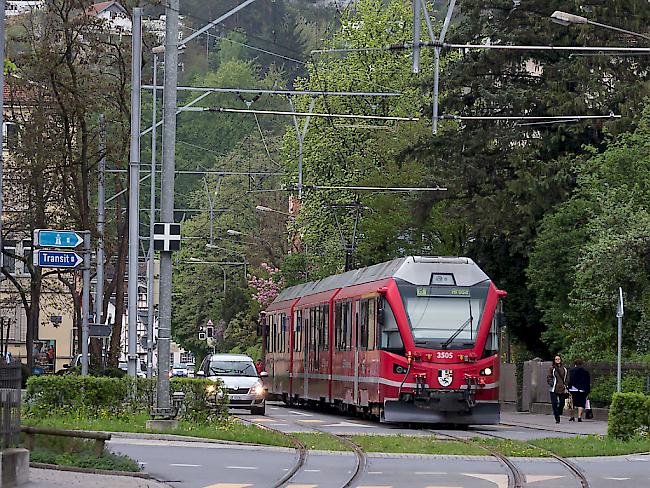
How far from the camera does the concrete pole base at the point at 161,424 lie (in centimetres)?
2733

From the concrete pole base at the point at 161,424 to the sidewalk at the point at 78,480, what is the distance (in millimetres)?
8368

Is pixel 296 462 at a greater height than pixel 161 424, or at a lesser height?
lesser

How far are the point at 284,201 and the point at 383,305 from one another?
69577 millimetres

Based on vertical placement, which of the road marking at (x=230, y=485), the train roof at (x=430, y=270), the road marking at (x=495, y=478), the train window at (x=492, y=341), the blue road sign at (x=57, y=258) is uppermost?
the train roof at (x=430, y=270)

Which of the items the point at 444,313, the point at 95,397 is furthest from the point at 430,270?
the point at 95,397

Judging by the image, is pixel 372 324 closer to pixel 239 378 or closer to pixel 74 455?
pixel 239 378

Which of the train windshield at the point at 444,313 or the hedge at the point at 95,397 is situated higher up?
the train windshield at the point at 444,313

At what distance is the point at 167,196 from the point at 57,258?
2.30 m

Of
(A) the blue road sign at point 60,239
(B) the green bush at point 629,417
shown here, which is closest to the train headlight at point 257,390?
(A) the blue road sign at point 60,239

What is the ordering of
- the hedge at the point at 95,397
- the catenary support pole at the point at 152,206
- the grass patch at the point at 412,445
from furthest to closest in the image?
the catenary support pole at the point at 152,206 → the hedge at the point at 95,397 → the grass patch at the point at 412,445

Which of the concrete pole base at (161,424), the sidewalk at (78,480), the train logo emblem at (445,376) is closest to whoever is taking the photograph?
the sidewalk at (78,480)

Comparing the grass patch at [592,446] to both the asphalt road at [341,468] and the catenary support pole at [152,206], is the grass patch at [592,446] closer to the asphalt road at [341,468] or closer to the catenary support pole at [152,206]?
the asphalt road at [341,468]

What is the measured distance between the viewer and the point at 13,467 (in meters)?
16.9

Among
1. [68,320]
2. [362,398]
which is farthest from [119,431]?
[68,320]
